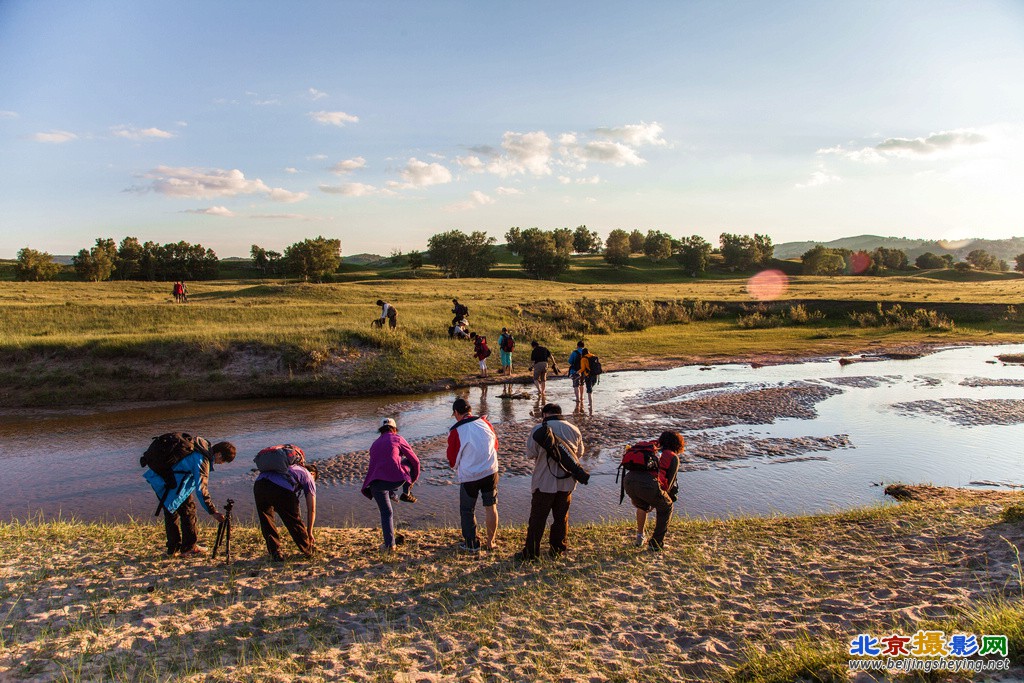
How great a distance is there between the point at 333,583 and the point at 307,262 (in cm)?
7428

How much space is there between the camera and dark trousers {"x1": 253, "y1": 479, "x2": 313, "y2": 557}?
8734 mm

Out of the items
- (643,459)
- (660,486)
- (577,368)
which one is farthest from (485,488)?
(577,368)

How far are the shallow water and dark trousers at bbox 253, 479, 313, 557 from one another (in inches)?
110

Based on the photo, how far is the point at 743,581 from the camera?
8.16 meters

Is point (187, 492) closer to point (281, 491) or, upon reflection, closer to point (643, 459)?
point (281, 491)

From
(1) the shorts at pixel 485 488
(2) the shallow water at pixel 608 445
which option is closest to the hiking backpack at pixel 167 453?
(2) the shallow water at pixel 608 445

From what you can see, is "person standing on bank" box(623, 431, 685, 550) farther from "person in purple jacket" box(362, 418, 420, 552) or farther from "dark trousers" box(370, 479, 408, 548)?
"dark trousers" box(370, 479, 408, 548)

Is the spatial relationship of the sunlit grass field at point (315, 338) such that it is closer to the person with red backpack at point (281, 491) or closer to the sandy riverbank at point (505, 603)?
the sandy riverbank at point (505, 603)

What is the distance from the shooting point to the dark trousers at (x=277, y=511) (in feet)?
28.7

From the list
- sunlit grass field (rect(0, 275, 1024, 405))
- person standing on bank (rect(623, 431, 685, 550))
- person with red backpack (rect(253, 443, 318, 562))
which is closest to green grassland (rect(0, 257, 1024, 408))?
sunlit grass field (rect(0, 275, 1024, 405))

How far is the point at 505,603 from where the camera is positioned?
772cm

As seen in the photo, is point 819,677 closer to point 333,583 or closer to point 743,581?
point 743,581

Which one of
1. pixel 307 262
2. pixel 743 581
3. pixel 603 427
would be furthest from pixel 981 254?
pixel 743 581

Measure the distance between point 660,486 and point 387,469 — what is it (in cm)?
437
